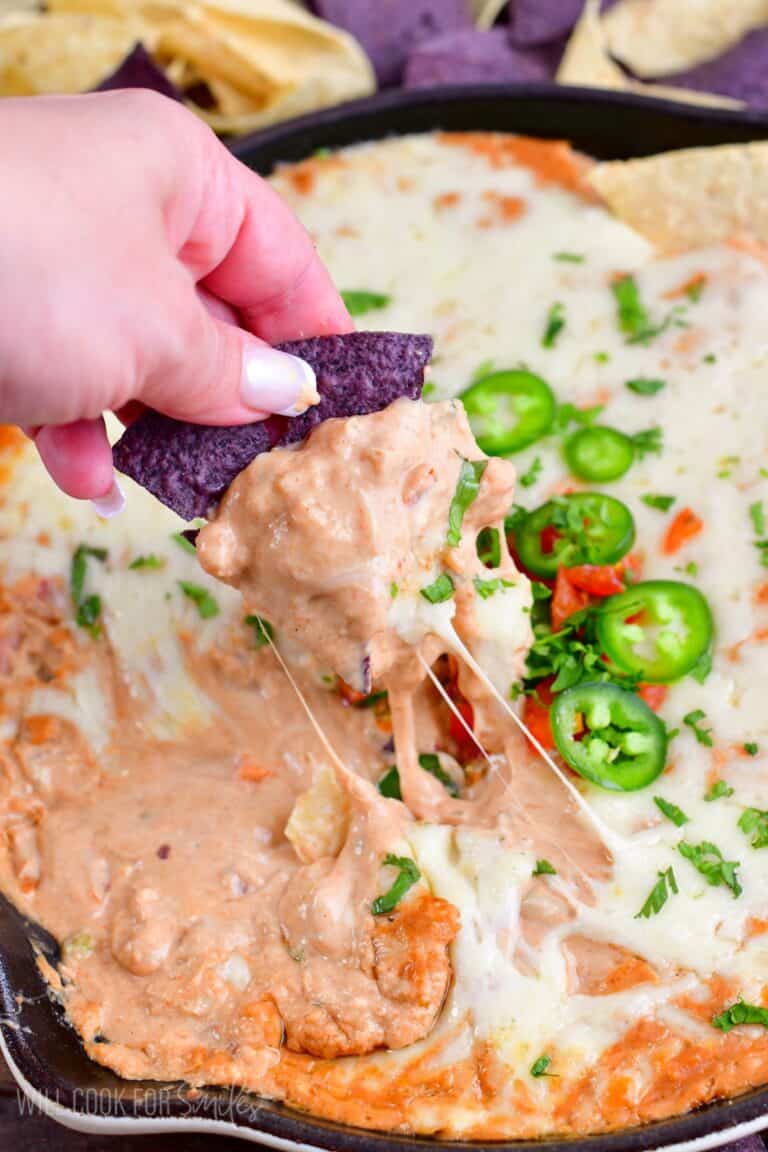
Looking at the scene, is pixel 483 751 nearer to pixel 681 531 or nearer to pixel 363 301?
pixel 681 531

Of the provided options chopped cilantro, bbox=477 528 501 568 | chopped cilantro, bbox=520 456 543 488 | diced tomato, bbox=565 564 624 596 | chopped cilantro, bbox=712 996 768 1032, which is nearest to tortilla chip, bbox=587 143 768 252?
chopped cilantro, bbox=520 456 543 488

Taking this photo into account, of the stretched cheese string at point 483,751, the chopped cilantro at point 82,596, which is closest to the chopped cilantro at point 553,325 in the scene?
the stretched cheese string at point 483,751

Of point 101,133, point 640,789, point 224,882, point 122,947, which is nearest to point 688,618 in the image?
point 640,789

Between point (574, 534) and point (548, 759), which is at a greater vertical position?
point (574, 534)

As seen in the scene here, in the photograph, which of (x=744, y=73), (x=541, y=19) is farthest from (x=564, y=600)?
(x=541, y=19)

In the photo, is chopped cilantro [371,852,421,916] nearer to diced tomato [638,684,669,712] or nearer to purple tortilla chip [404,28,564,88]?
diced tomato [638,684,669,712]

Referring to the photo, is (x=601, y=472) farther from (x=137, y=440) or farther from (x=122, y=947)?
(x=122, y=947)
